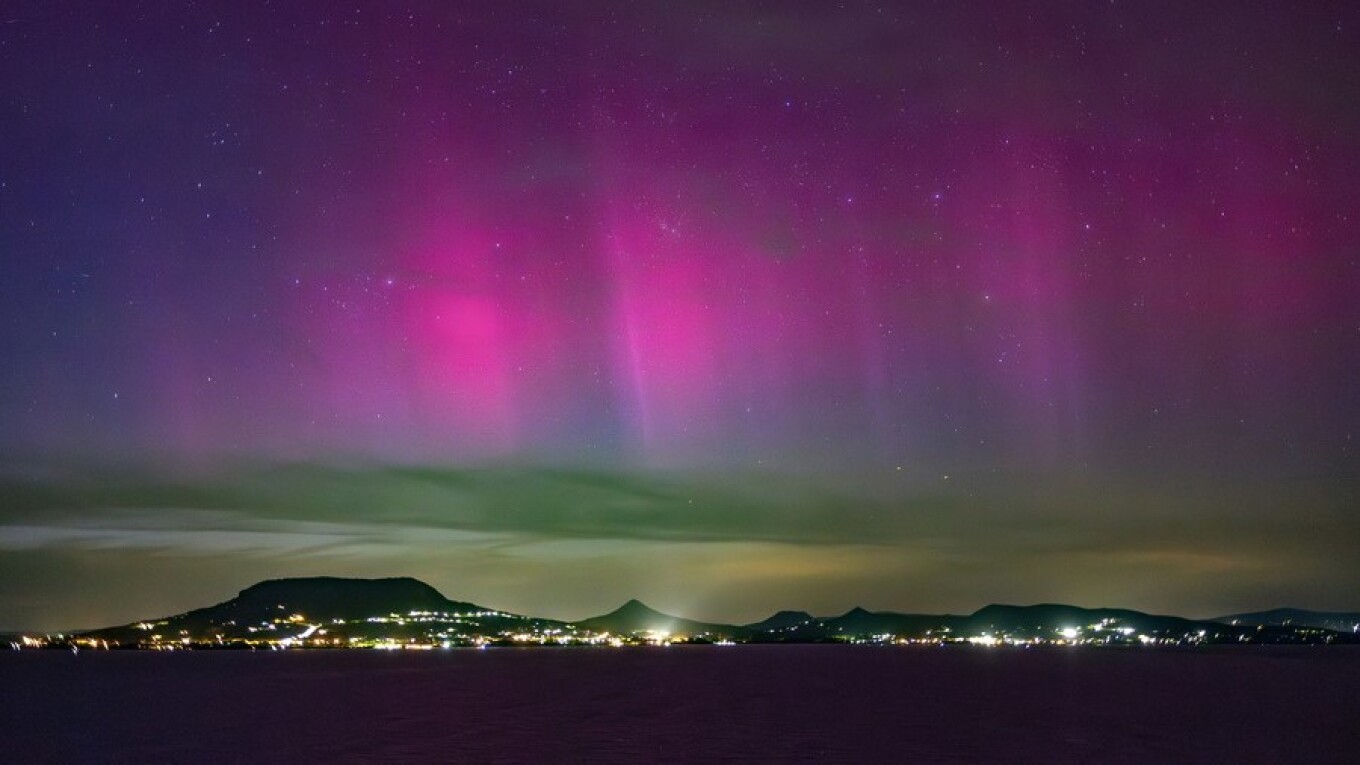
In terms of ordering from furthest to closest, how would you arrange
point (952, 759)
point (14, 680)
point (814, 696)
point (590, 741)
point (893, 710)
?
point (14, 680) → point (814, 696) → point (893, 710) → point (590, 741) → point (952, 759)

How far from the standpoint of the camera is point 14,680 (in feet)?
547

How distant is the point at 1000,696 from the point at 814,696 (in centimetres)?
1929

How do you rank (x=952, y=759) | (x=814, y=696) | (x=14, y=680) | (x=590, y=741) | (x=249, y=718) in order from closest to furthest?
(x=952, y=759) → (x=590, y=741) → (x=249, y=718) → (x=814, y=696) → (x=14, y=680)

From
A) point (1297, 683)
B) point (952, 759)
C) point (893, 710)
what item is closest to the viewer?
point (952, 759)

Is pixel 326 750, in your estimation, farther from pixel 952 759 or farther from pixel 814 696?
pixel 814 696

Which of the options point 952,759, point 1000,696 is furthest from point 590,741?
point 1000,696

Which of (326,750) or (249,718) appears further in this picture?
(249,718)

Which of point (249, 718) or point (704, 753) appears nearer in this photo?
point (704, 753)

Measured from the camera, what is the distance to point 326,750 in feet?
206

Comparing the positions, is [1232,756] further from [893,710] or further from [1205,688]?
[1205,688]

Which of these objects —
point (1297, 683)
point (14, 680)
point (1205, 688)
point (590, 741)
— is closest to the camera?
point (590, 741)

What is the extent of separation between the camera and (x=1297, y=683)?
15062 centimetres

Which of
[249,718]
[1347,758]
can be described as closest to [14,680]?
[249,718]

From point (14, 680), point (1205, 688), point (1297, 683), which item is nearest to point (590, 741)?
point (1205, 688)
